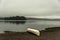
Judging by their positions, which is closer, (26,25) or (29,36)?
(29,36)

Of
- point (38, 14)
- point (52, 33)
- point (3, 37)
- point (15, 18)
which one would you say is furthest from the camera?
point (38, 14)

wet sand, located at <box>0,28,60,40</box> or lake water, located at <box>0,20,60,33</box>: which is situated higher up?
lake water, located at <box>0,20,60,33</box>

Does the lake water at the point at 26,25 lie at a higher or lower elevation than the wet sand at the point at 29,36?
higher

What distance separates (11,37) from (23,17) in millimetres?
456

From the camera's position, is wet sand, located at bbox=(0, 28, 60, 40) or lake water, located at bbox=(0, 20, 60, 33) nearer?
wet sand, located at bbox=(0, 28, 60, 40)

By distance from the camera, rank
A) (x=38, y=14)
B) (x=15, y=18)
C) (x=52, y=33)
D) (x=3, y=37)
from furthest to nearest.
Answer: (x=38, y=14), (x=15, y=18), (x=52, y=33), (x=3, y=37)

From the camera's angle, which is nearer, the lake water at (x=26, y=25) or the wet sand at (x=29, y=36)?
the wet sand at (x=29, y=36)

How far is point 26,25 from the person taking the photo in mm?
1115

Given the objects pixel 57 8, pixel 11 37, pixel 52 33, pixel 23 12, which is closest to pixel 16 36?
pixel 11 37

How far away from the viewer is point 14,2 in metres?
1.30

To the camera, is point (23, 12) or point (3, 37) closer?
point (3, 37)

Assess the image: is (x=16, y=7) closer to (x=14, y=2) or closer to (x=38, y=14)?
(x=14, y=2)

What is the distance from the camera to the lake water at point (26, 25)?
1041 mm

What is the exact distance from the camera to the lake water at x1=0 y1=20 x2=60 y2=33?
3.42ft
